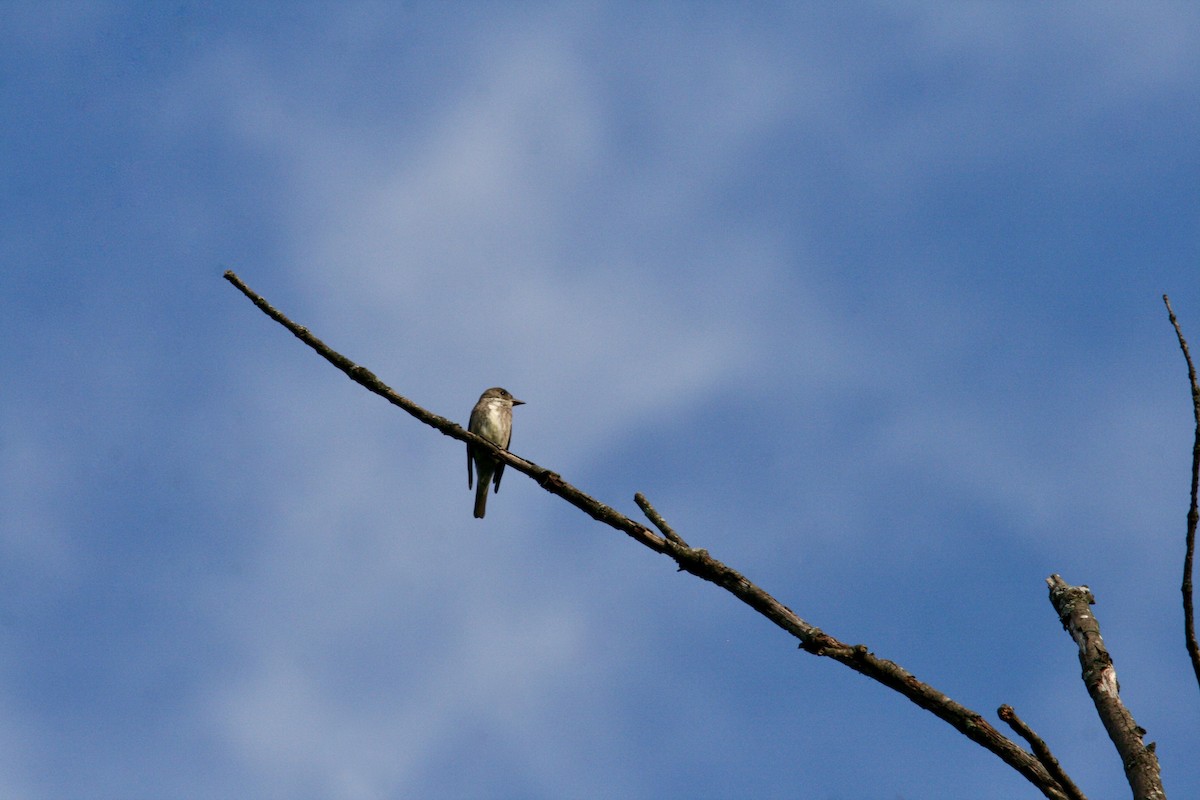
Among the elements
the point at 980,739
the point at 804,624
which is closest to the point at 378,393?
the point at 804,624

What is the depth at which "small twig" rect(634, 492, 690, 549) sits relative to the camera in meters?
5.59

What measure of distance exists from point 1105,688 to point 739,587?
1543 mm

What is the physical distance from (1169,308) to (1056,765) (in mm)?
1767

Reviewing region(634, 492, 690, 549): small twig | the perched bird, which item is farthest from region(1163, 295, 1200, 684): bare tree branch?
the perched bird

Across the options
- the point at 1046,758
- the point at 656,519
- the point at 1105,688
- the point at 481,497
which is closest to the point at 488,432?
the point at 481,497

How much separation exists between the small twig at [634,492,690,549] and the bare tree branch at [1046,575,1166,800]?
180cm

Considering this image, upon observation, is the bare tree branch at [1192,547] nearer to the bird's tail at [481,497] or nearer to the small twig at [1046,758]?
the small twig at [1046,758]

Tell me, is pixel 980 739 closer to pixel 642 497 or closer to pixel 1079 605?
pixel 1079 605

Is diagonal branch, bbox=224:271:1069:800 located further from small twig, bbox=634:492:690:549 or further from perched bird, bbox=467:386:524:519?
perched bird, bbox=467:386:524:519

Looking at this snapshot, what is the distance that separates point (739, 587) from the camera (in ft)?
16.8

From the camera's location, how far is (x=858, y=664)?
→ 15.4 ft

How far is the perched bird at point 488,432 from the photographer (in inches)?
658

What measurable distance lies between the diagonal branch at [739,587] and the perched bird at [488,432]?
9639 millimetres

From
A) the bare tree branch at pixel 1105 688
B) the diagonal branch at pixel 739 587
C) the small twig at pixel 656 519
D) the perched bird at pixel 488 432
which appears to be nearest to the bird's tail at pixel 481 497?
the perched bird at pixel 488 432
